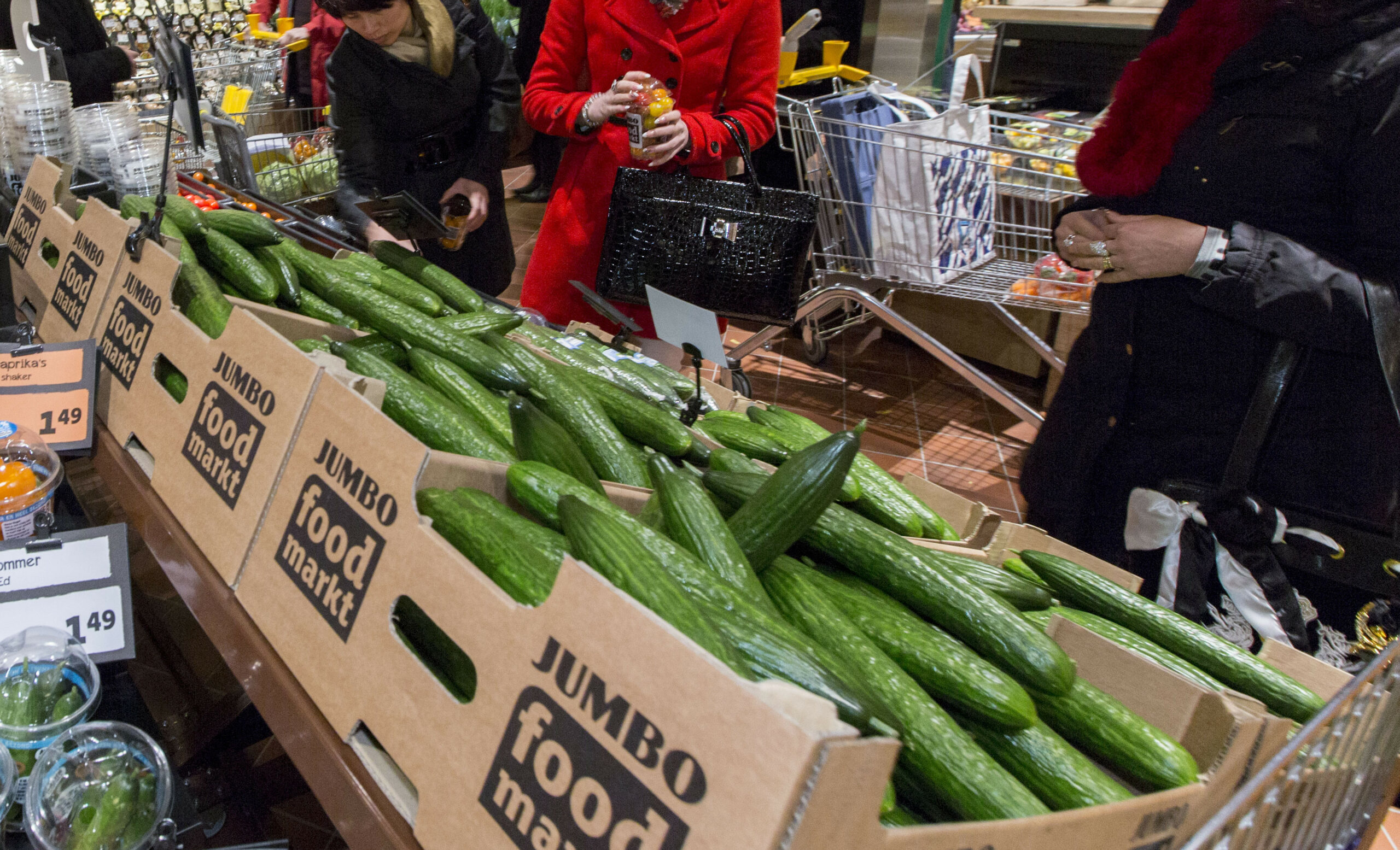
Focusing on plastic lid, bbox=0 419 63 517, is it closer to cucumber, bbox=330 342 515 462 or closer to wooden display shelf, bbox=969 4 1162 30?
cucumber, bbox=330 342 515 462

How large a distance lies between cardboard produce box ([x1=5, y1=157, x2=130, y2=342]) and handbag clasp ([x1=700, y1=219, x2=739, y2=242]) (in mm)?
1332

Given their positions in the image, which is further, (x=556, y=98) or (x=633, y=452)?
(x=556, y=98)

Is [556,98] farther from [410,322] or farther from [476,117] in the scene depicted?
[410,322]

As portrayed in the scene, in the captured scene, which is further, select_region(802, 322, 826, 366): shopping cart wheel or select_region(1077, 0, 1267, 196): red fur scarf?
select_region(802, 322, 826, 366): shopping cart wheel

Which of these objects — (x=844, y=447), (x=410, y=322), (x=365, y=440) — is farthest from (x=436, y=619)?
(x=410, y=322)

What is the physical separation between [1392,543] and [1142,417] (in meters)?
0.52

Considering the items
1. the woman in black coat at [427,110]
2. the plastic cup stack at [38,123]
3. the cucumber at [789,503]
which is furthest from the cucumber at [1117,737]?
the plastic cup stack at [38,123]

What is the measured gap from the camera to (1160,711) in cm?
93

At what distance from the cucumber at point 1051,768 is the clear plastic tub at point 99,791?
3.05 ft

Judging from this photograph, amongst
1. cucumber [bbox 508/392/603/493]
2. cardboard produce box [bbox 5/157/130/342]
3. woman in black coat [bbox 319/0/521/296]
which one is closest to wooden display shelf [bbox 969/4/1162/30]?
woman in black coat [bbox 319/0/521/296]

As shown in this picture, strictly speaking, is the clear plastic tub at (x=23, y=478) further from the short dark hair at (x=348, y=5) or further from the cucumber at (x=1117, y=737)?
the short dark hair at (x=348, y=5)

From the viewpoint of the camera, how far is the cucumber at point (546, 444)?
1077 millimetres

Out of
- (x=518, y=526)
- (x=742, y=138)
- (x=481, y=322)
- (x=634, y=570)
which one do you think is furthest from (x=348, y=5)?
(x=634, y=570)

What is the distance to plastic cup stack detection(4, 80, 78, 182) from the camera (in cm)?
200
